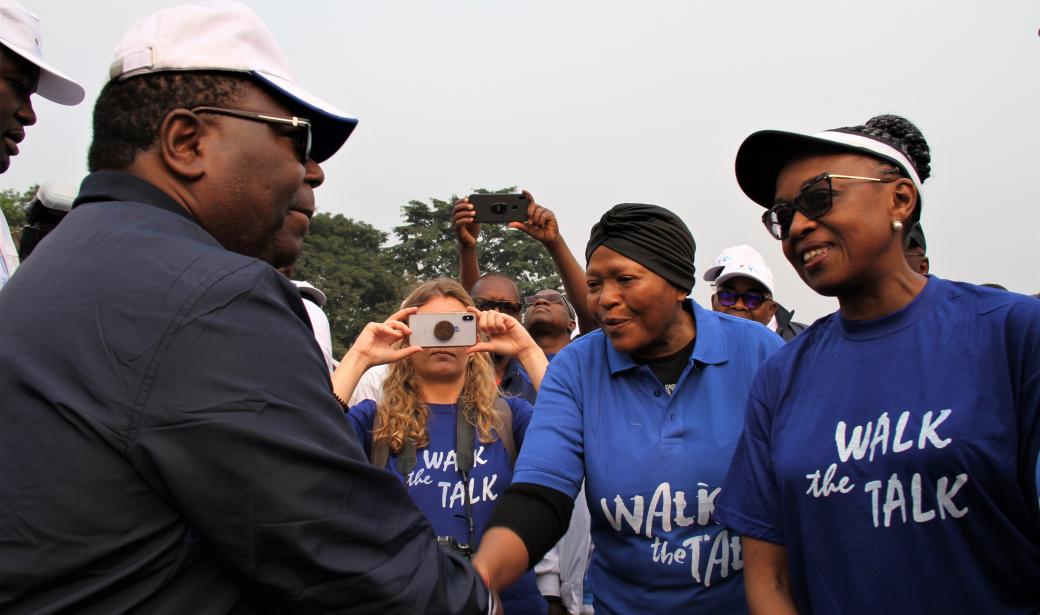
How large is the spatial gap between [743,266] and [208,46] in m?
4.80

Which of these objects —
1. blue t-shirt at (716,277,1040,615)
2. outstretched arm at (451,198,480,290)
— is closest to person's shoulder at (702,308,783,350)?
blue t-shirt at (716,277,1040,615)

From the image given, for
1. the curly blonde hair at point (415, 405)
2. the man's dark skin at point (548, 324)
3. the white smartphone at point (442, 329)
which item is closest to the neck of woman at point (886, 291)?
the curly blonde hair at point (415, 405)

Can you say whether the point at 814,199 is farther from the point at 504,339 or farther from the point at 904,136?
the point at 504,339

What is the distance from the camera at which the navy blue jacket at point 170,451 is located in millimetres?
1395

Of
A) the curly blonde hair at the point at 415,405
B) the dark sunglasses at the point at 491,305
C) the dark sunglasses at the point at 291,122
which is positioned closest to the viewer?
the dark sunglasses at the point at 291,122

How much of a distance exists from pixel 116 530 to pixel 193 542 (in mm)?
131

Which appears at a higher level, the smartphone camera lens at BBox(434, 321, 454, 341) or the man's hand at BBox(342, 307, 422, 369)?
the smartphone camera lens at BBox(434, 321, 454, 341)

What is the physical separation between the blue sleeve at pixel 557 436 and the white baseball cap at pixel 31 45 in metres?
2.67

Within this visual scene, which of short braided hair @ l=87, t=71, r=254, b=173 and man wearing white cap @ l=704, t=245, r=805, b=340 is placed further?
man wearing white cap @ l=704, t=245, r=805, b=340

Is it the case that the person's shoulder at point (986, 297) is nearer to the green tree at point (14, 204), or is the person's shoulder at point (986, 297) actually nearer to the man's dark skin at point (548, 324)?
the man's dark skin at point (548, 324)

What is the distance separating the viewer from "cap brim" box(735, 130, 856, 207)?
A: 2559mm

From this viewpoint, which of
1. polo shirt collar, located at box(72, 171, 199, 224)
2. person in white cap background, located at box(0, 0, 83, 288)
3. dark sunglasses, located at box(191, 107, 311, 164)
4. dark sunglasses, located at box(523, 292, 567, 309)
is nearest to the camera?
polo shirt collar, located at box(72, 171, 199, 224)

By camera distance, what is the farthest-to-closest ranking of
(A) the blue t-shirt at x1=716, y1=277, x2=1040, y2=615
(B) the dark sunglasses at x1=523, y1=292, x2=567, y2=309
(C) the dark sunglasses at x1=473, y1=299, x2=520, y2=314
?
(B) the dark sunglasses at x1=523, y1=292, x2=567, y2=309
(C) the dark sunglasses at x1=473, y1=299, x2=520, y2=314
(A) the blue t-shirt at x1=716, y1=277, x2=1040, y2=615

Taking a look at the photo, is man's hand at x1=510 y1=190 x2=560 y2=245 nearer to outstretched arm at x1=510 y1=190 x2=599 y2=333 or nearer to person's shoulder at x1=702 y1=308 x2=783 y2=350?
outstretched arm at x1=510 y1=190 x2=599 y2=333
